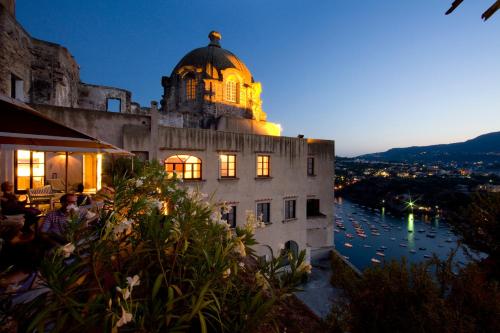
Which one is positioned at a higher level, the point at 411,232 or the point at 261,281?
the point at 261,281

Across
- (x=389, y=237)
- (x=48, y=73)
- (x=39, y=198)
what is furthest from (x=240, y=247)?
(x=389, y=237)

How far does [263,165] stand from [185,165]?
5.83m

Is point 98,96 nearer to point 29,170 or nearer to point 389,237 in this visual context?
point 29,170

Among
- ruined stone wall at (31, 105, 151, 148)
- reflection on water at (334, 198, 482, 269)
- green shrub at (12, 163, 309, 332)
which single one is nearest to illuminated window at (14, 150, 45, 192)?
ruined stone wall at (31, 105, 151, 148)

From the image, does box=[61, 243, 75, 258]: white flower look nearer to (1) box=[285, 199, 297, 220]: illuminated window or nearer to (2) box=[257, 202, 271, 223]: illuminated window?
(2) box=[257, 202, 271, 223]: illuminated window

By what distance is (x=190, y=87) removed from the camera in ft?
96.8

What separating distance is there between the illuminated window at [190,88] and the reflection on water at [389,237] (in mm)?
36276

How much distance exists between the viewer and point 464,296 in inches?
191

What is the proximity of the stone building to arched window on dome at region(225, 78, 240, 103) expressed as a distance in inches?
246

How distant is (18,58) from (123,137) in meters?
7.11

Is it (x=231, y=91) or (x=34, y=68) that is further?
(x=231, y=91)

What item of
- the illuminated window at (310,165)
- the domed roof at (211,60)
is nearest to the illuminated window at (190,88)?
the domed roof at (211,60)

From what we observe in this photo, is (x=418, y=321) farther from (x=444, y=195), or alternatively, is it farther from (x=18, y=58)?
(x=444, y=195)

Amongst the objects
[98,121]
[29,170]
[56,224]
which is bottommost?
[56,224]
